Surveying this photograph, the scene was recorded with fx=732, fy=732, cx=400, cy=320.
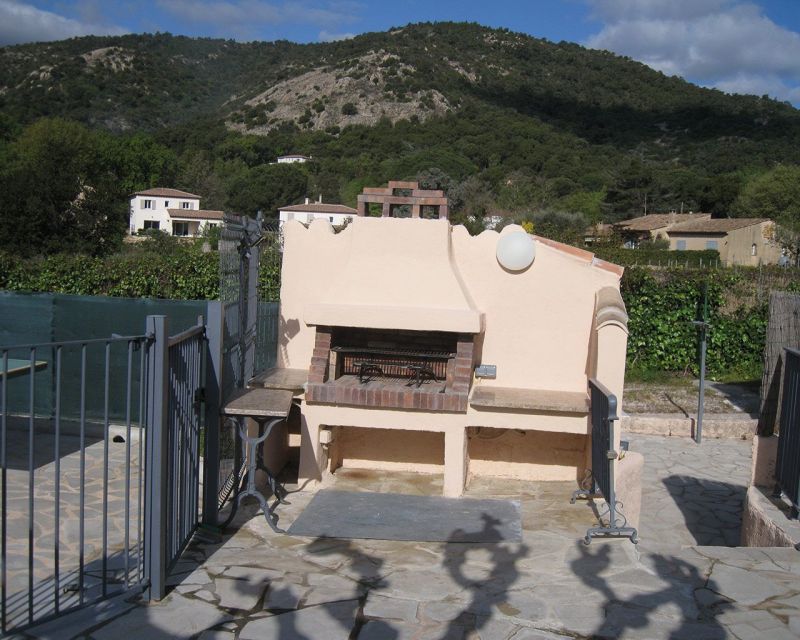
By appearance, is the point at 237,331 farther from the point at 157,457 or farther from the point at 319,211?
the point at 319,211

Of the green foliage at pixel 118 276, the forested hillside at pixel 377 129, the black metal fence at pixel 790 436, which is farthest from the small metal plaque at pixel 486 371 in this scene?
the forested hillside at pixel 377 129

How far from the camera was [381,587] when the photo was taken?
13.8 feet

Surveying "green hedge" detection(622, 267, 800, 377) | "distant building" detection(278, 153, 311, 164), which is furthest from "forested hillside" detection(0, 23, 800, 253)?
"green hedge" detection(622, 267, 800, 377)

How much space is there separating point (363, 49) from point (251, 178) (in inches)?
2207

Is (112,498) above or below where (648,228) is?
below

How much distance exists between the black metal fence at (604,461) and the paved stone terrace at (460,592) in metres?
0.10

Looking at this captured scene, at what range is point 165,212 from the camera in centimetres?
6162

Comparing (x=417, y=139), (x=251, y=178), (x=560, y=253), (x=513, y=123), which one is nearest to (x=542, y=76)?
(x=513, y=123)

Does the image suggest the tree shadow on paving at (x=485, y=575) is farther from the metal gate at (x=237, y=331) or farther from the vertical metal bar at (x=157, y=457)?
the metal gate at (x=237, y=331)

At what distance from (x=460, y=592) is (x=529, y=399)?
271 centimetres

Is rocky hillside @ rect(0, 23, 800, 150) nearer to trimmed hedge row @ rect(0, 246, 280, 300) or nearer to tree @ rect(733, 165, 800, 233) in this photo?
tree @ rect(733, 165, 800, 233)

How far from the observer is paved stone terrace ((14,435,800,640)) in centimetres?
360

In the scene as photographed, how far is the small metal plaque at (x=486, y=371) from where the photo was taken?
7164 mm

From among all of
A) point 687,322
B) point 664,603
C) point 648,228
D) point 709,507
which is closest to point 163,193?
point 648,228
